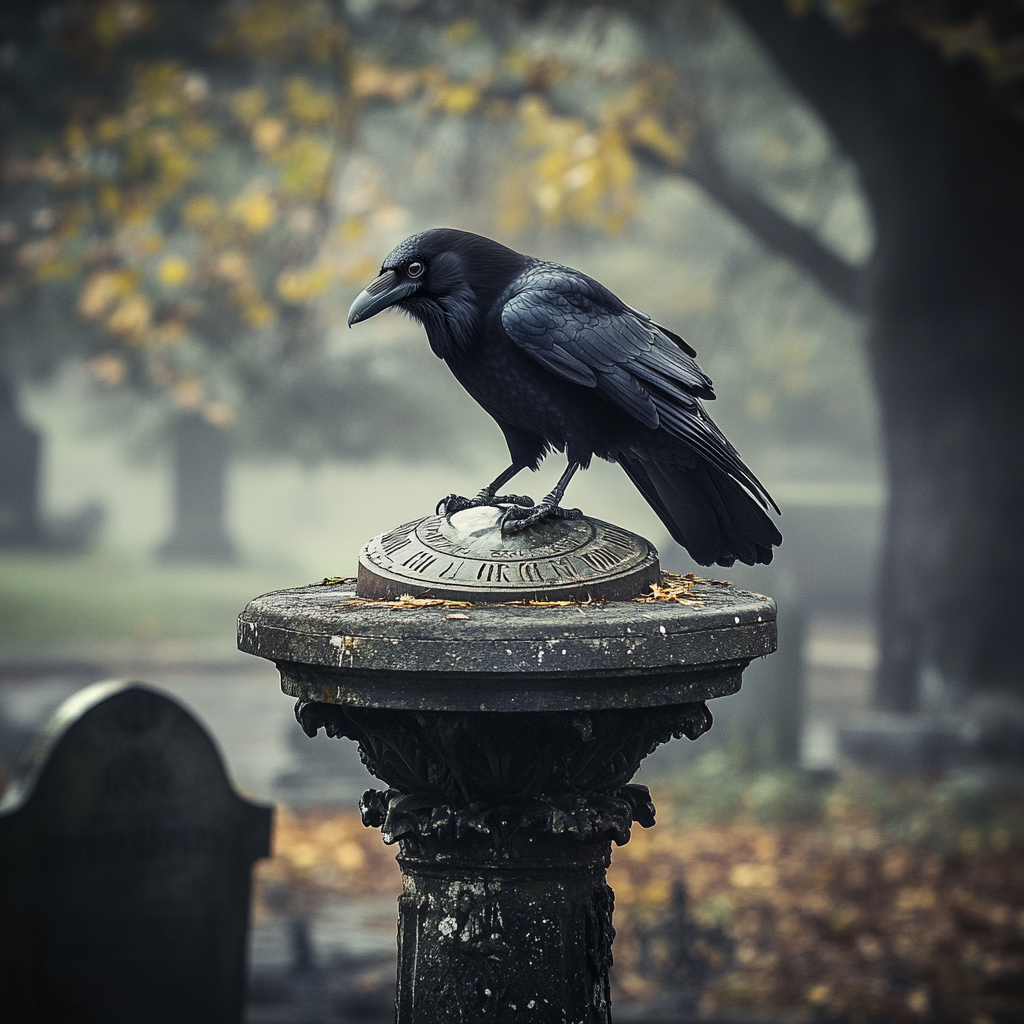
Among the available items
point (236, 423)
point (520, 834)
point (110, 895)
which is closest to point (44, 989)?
point (110, 895)

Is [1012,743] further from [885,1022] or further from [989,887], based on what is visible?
[885,1022]

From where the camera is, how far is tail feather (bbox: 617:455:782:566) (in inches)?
126

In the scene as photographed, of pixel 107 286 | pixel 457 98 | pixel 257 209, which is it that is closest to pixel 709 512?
pixel 457 98

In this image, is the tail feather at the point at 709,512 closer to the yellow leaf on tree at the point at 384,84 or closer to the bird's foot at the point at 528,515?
the bird's foot at the point at 528,515

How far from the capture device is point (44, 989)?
4516 mm

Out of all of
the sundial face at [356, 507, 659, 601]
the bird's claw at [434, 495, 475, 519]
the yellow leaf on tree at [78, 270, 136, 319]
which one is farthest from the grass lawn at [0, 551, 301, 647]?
the sundial face at [356, 507, 659, 601]

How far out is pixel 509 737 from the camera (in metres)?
2.95

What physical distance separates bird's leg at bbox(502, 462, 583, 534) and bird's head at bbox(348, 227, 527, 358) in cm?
41

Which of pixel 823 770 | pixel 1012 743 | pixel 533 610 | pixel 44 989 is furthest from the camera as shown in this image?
pixel 823 770

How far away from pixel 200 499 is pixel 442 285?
751 inches

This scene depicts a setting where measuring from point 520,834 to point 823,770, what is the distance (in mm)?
6219

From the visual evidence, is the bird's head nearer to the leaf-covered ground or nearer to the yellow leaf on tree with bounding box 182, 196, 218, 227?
the leaf-covered ground

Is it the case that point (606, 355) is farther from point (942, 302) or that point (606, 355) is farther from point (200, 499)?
point (200, 499)

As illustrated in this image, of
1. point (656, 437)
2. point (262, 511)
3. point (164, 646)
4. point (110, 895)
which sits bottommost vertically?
point (110, 895)
